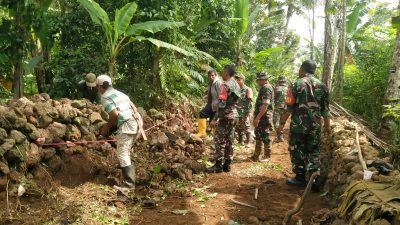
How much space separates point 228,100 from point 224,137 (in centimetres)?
66

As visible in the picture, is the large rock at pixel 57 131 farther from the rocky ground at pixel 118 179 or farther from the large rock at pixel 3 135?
the large rock at pixel 3 135

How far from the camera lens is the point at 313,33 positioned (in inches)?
899

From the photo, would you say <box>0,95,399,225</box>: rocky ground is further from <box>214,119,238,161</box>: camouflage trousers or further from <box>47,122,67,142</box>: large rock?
<box>214,119,238,161</box>: camouflage trousers

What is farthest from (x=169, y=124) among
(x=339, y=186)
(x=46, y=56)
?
(x=339, y=186)

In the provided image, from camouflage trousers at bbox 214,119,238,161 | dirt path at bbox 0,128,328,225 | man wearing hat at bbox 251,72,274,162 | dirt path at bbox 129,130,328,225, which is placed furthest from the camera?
man wearing hat at bbox 251,72,274,162

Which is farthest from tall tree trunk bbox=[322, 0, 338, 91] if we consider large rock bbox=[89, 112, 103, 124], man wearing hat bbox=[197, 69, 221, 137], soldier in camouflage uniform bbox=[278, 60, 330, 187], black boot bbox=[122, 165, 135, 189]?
black boot bbox=[122, 165, 135, 189]

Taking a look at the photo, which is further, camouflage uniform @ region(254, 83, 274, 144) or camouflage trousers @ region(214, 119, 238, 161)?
camouflage uniform @ region(254, 83, 274, 144)

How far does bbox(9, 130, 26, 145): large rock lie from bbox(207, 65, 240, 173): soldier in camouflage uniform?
2.98 meters

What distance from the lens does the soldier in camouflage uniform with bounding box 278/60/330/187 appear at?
5.02 metres

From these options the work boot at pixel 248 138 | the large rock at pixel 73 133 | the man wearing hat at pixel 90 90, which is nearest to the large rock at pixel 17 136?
the large rock at pixel 73 133

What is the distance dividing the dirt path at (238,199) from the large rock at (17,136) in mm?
1747

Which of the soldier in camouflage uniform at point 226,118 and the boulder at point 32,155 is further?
the soldier in camouflage uniform at point 226,118

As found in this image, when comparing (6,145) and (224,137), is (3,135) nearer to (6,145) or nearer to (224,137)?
(6,145)

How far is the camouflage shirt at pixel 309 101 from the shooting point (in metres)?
5.01
